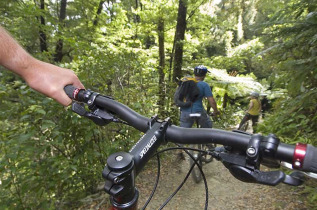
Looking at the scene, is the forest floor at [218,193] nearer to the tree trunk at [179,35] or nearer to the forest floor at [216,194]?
the forest floor at [216,194]

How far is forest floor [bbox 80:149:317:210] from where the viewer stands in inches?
152

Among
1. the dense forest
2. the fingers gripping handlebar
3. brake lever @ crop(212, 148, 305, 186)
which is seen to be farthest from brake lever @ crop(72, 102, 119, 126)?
the dense forest

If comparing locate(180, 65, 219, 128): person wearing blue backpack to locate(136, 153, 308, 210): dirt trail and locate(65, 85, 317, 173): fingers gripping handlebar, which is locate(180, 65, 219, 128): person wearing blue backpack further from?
locate(65, 85, 317, 173): fingers gripping handlebar

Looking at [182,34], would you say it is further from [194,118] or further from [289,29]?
[289,29]

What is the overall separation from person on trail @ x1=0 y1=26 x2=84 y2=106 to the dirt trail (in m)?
3.61

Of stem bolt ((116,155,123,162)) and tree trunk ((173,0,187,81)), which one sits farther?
tree trunk ((173,0,187,81))

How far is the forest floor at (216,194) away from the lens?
385cm

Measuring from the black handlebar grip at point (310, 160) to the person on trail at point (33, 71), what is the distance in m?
1.23

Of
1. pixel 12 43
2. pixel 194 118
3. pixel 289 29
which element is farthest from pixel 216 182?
pixel 12 43

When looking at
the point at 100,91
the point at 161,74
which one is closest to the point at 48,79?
the point at 100,91

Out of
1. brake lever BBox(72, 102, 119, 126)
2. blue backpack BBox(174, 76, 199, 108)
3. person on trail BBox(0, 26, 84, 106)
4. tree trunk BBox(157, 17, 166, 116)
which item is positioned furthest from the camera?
tree trunk BBox(157, 17, 166, 116)

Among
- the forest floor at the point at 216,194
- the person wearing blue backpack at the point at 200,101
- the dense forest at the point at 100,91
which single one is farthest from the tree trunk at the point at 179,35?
the forest floor at the point at 216,194

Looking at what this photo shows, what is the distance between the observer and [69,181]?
3566 millimetres

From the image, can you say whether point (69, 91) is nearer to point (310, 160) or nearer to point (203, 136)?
point (203, 136)
